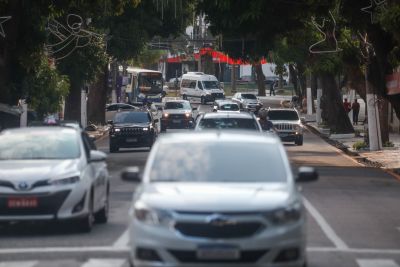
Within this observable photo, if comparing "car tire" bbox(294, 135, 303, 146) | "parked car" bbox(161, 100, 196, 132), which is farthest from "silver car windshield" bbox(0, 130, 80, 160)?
"parked car" bbox(161, 100, 196, 132)

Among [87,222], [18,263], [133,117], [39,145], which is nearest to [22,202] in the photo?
[87,222]

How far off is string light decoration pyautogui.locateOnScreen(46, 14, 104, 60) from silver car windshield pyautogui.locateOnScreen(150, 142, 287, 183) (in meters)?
29.9

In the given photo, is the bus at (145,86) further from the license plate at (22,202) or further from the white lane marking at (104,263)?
the white lane marking at (104,263)

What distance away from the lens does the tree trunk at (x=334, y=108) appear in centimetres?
5612

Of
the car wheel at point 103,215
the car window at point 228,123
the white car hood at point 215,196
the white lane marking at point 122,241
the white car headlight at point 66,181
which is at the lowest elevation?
the white lane marking at point 122,241

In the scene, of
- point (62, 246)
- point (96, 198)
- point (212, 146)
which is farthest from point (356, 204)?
point (212, 146)

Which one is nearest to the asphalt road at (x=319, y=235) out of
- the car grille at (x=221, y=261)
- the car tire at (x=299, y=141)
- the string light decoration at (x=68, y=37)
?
the car grille at (x=221, y=261)

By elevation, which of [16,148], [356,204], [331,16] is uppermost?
[331,16]

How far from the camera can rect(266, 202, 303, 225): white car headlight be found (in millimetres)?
11164

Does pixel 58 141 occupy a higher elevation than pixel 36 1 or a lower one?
lower

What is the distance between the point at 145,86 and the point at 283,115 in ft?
143

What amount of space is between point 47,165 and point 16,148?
1008 mm

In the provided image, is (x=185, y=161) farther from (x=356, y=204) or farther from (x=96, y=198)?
(x=356, y=204)

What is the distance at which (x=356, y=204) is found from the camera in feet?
75.1
